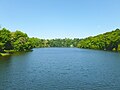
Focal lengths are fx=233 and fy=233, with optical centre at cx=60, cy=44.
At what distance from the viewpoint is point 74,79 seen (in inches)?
2095

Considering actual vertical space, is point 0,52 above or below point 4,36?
below

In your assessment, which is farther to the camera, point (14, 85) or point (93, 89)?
point (14, 85)

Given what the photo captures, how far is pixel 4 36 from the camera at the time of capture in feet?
440

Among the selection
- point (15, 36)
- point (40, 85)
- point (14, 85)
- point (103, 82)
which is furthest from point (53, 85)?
point (15, 36)

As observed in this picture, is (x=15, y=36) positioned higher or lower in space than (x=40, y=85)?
higher

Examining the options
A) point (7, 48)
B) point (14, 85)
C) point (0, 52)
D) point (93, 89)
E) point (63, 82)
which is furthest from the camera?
point (7, 48)

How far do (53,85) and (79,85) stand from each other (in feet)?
17.1

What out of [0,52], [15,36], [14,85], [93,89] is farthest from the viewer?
[15,36]

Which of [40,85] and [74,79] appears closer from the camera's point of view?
[40,85]

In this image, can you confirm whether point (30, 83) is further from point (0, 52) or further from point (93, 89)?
point (0, 52)

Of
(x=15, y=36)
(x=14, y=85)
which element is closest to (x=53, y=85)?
(x=14, y=85)

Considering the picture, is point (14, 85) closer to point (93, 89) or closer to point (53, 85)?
point (53, 85)

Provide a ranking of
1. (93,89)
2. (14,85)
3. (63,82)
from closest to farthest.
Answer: (93,89) < (14,85) < (63,82)

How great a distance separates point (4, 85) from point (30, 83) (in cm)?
536
